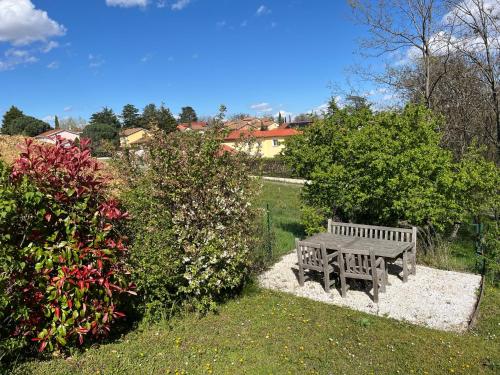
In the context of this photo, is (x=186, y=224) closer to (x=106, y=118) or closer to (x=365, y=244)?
(x=365, y=244)

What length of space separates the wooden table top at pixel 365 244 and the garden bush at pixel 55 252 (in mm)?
3731

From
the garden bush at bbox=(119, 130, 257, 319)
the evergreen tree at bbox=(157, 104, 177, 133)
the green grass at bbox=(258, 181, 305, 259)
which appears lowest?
the green grass at bbox=(258, 181, 305, 259)

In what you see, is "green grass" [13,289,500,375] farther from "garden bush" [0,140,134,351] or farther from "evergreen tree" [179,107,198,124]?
"evergreen tree" [179,107,198,124]

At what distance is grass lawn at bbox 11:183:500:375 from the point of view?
13.1 ft

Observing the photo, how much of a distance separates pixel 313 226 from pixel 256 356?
206 inches

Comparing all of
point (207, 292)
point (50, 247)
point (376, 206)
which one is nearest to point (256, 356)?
point (207, 292)

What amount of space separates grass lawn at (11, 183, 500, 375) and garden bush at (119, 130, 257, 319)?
444 millimetres

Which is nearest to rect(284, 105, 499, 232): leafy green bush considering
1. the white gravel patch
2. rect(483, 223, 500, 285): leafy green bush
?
rect(483, 223, 500, 285): leafy green bush

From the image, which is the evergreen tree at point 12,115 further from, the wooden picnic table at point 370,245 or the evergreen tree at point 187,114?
the wooden picnic table at point 370,245

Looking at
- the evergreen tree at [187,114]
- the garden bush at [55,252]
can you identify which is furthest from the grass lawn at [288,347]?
the evergreen tree at [187,114]

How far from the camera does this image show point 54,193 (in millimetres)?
4043

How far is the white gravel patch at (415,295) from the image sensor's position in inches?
218

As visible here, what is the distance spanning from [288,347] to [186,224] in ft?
6.85

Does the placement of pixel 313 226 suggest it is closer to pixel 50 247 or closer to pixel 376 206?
pixel 376 206
